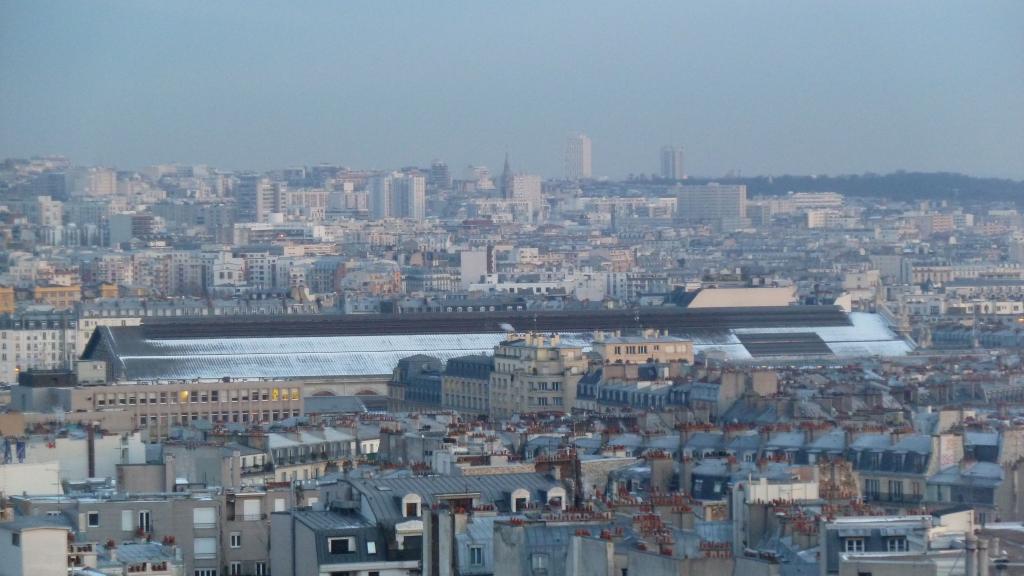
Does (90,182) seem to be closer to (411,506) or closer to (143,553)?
(411,506)

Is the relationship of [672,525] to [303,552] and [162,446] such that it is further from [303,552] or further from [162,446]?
[162,446]

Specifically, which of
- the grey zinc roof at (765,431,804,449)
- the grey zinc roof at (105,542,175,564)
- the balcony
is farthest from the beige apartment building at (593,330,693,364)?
the grey zinc roof at (105,542,175,564)

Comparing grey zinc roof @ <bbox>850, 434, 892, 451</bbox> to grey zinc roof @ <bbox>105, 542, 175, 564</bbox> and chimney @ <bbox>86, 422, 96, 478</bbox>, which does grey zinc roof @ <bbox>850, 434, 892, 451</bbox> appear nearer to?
chimney @ <bbox>86, 422, 96, 478</bbox>

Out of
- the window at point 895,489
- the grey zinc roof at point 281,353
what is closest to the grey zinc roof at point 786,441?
the window at point 895,489

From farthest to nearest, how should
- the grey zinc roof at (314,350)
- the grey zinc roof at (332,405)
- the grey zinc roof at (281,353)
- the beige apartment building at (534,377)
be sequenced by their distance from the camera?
the grey zinc roof at (314,350), the grey zinc roof at (281,353), the beige apartment building at (534,377), the grey zinc roof at (332,405)

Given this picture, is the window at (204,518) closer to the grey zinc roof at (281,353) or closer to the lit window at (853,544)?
the lit window at (853,544)

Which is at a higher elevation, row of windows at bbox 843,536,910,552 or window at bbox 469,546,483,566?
row of windows at bbox 843,536,910,552
